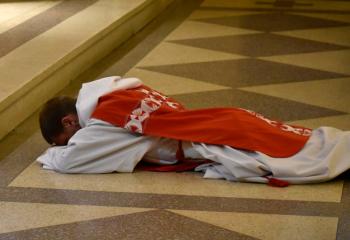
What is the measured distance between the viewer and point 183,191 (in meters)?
2.77

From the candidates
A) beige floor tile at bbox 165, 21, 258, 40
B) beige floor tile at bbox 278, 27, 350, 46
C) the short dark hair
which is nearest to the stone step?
beige floor tile at bbox 165, 21, 258, 40

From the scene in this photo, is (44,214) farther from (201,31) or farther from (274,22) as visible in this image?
(274,22)

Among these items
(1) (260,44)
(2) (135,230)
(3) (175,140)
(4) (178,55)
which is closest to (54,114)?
(3) (175,140)

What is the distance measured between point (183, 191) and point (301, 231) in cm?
49

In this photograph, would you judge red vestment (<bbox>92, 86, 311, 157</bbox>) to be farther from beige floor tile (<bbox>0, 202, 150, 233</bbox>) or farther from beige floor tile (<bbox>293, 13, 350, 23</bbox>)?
beige floor tile (<bbox>293, 13, 350, 23</bbox>)

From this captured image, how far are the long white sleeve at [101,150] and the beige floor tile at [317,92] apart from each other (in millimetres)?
1173

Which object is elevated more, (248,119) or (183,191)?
(248,119)

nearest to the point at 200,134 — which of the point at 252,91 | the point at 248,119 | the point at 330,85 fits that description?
the point at 248,119

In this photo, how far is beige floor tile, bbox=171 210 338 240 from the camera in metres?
2.43

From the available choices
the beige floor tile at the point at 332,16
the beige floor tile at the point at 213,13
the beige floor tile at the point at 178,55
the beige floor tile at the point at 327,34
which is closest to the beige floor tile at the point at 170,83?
the beige floor tile at the point at 178,55

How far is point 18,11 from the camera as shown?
523 cm

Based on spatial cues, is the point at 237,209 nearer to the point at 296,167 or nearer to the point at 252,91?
the point at 296,167

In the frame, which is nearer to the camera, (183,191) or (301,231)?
(301,231)

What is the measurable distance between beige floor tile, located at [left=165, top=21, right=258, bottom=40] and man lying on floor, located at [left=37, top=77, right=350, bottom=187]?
91.0 inches
